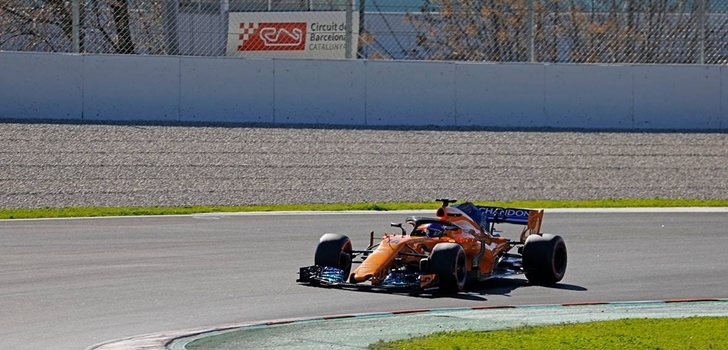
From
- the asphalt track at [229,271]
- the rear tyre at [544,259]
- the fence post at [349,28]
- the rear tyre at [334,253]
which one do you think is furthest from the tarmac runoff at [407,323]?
the fence post at [349,28]

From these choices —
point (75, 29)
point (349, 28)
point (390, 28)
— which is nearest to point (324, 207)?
point (349, 28)

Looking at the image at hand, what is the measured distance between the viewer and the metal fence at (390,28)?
25609 mm

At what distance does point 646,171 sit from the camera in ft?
82.1

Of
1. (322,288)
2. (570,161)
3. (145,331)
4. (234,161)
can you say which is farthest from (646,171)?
(145,331)

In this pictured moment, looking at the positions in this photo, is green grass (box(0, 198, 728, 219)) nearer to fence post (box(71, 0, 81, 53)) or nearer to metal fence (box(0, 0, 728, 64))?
metal fence (box(0, 0, 728, 64))

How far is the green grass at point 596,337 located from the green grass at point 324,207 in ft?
36.7

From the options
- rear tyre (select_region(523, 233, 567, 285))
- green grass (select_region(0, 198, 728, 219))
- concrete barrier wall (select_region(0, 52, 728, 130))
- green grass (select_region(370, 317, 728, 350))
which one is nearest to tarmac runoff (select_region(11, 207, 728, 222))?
green grass (select_region(0, 198, 728, 219))

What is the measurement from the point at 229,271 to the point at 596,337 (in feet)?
17.6

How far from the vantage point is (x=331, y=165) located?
79.2ft

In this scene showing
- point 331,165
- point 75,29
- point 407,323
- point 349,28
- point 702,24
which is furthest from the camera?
point 702,24

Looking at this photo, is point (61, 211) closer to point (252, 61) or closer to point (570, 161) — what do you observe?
point (252, 61)

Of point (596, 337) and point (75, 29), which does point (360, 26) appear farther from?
point (596, 337)

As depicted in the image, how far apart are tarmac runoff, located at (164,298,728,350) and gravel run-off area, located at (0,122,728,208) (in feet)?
35.5

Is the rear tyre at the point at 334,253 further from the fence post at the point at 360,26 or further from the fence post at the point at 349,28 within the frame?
the fence post at the point at 360,26
